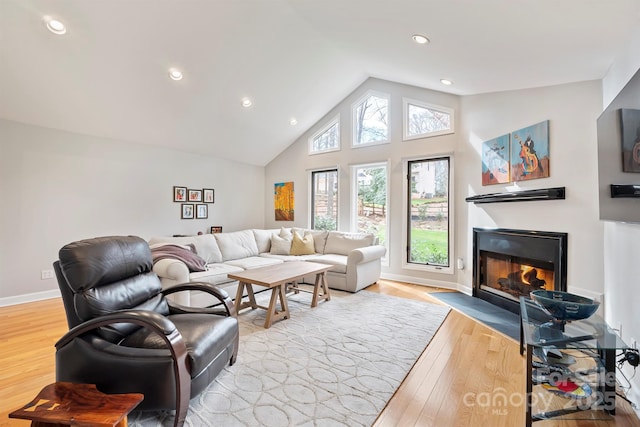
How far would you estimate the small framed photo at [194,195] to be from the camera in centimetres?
540

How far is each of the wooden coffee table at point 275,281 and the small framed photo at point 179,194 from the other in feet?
8.43

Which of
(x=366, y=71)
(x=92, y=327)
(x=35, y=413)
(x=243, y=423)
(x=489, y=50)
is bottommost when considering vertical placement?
(x=243, y=423)

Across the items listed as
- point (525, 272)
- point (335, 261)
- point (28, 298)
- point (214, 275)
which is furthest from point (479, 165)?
point (28, 298)

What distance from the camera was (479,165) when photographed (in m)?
4.02

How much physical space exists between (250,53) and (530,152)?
3582 millimetres

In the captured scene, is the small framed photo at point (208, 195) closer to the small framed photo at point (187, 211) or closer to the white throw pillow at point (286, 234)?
the small framed photo at point (187, 211)

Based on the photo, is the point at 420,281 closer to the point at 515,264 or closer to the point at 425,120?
the point at 515,264

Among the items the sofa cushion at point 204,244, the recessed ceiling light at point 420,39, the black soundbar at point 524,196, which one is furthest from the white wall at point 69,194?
the black soundbar at point 524,196

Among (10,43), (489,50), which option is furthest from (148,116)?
(489,50)

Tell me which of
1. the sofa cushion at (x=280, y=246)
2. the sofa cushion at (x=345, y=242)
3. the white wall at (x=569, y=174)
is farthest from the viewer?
the sofa cushion at (x=280, y=246)

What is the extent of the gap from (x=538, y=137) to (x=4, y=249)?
250 inches

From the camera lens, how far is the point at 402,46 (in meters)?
3.17

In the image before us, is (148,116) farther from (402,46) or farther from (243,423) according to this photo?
(243,423)

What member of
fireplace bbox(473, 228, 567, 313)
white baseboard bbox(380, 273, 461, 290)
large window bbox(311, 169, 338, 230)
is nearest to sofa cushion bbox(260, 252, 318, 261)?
large window bbox(311, 169, 338, 230)
